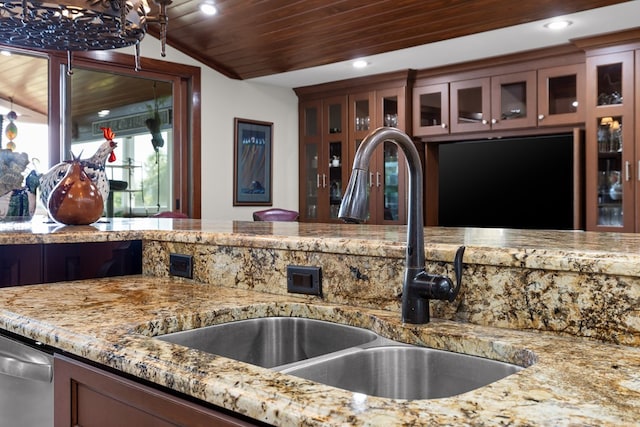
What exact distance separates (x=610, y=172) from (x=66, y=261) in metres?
3.71

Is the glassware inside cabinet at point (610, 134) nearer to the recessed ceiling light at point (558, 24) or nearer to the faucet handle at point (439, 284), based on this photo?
the recessed ceiling light at point (558, 24)

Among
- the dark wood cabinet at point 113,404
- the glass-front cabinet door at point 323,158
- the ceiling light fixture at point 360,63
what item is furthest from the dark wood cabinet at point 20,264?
the glass-front cabinet door at point 323,158

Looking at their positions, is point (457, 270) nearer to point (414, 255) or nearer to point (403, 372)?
point (414, 255)

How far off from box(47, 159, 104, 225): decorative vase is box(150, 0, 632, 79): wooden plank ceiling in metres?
2.11

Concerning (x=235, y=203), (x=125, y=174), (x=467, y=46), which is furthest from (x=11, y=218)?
(x=467, y=46)

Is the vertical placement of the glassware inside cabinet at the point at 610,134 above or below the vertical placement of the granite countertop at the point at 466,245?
above

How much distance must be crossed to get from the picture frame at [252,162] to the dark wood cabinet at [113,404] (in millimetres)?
4340

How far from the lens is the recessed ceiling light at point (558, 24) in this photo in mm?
3675

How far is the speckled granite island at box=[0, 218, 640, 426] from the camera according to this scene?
0.64 meters

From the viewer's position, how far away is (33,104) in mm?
4297

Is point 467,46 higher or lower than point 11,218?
higher

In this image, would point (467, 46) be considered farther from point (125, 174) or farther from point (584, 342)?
Answer: point (584, 342)

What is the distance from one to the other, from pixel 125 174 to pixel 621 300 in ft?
15.0

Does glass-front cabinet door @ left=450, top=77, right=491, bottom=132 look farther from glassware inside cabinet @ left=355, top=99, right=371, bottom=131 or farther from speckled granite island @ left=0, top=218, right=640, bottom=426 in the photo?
speckled granite island @ left=0, top=218, right=640, bottom=426
